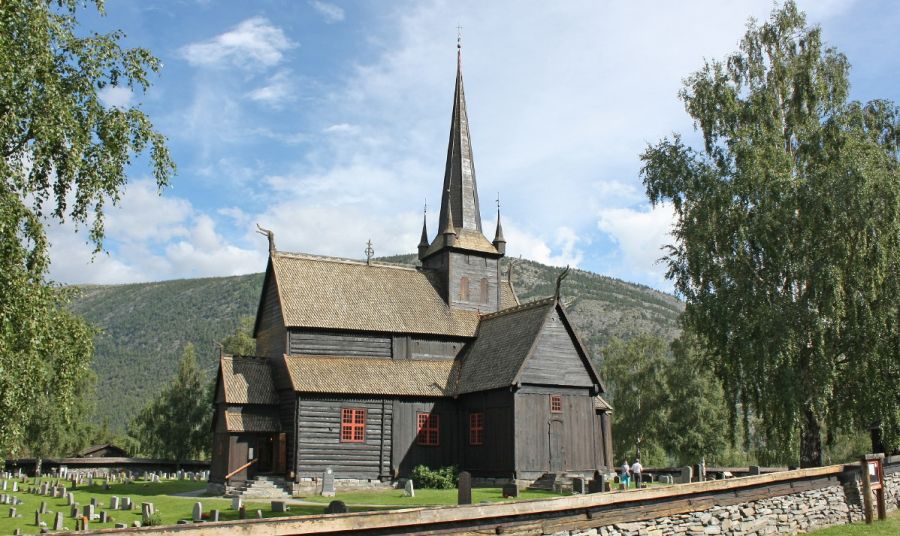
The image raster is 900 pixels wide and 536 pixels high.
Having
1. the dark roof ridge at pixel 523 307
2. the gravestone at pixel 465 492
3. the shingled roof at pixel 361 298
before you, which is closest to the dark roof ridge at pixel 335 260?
the shingled roof at pixel 361 298

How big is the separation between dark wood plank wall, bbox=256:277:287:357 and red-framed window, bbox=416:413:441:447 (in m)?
7.28

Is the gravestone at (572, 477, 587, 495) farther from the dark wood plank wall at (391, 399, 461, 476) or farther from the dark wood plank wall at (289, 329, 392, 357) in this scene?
the dark wood plank wall at (289, 329, 392, 357)

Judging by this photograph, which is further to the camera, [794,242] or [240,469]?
[240,469]

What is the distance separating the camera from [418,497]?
94.1 feet

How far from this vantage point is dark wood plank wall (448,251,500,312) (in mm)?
41812

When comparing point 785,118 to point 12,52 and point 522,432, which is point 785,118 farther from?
point 12,52

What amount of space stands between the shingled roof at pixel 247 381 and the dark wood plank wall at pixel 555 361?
12000 millimetres

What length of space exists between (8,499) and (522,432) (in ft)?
72.7

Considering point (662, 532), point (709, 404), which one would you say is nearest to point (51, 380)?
point (662, 532)

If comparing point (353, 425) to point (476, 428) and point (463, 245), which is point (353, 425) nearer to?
point (476, 428)

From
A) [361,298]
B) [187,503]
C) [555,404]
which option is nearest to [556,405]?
[555,404]

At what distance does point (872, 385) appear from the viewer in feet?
78.7

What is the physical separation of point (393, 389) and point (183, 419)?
3386cm

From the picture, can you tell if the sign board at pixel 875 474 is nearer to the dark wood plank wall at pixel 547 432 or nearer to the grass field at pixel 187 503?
the grass field at pixel 187 503
